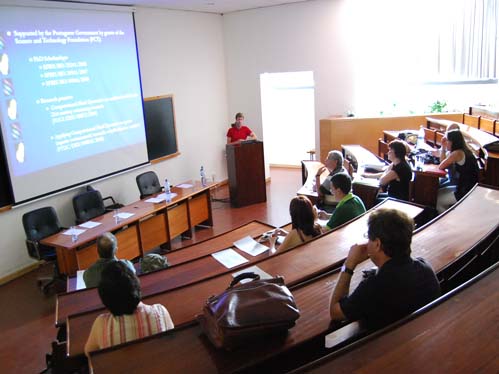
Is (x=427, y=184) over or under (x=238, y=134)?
under

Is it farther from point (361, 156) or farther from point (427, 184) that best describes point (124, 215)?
→ point (427, 184)

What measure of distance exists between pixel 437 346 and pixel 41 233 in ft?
15.9

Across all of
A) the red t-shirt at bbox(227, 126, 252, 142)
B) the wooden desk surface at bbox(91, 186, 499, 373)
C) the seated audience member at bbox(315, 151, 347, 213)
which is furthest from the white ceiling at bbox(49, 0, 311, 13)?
the wooden desk surface at bbox(91, 186, 499, 373)

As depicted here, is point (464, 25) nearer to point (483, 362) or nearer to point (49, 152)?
point (49, 152)

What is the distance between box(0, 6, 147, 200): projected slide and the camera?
5.33 m

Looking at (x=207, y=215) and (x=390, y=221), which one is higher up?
(x=390, y=221)

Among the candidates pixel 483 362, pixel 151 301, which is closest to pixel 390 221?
pixel 483 362

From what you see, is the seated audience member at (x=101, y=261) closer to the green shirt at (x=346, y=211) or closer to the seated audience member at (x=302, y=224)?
the seated audience member at (x=302, y=224)

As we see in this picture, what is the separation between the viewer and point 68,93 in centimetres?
595

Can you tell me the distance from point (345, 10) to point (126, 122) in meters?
4.36

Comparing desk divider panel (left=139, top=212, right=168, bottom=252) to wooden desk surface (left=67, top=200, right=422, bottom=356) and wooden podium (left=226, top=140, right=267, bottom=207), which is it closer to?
wooden podium (left=226, top=140, right=267, bottom=207)

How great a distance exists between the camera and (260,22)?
343 inches

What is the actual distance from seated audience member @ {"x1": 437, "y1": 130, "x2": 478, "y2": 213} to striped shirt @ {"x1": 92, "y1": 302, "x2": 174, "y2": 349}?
369 centimetres

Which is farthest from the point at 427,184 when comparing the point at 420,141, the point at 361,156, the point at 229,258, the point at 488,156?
the point at 229,258
